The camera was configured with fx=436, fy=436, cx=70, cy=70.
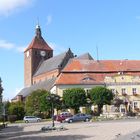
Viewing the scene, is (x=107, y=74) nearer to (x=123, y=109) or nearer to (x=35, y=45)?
(x=123, y=109)

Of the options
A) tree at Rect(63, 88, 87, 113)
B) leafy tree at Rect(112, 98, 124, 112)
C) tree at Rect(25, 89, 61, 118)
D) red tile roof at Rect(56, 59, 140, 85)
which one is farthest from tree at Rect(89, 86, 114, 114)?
red tile roof at Rect(56, 59, 140, 85)

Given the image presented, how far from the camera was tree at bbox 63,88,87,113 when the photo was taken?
8425 cm

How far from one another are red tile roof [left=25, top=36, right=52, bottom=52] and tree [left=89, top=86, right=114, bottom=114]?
5879 centimetres

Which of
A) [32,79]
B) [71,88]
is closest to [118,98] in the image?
[71,88]

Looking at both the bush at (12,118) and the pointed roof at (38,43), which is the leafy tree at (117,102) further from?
the pointed roof at (38,43)

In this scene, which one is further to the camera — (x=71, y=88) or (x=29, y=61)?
(x=29, y=61)

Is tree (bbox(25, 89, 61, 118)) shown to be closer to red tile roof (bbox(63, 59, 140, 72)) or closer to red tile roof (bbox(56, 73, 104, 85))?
red tile roof (bbox(56, 73, 104, 85))

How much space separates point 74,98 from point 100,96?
5.09 meters

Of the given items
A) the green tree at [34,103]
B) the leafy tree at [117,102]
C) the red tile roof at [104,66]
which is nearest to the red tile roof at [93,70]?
the red tile roof at [104,66]

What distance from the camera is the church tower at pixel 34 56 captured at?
461 feet

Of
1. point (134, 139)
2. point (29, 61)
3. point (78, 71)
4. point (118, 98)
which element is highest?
point (29, 61)

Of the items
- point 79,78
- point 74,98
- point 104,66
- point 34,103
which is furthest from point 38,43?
point 74,98

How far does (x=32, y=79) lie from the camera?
456 feet

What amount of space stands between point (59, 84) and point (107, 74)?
11.3m
